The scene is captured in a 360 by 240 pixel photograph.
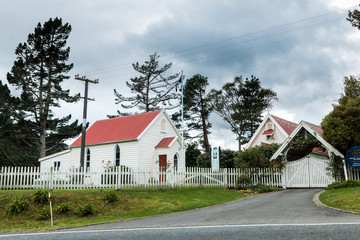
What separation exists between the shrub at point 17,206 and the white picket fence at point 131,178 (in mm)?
3147

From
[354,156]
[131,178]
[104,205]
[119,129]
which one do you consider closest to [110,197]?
[104,205]

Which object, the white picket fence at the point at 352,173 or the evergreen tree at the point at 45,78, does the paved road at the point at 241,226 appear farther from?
the evergreen tree at the point at 45,78

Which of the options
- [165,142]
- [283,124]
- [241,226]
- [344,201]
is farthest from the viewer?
[283,124]

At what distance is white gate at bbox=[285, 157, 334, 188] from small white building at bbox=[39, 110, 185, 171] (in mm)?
9210

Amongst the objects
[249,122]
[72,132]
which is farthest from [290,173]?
[72,132]

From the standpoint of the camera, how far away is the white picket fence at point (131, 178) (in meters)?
18.4

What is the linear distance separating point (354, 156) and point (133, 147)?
56.7 ft

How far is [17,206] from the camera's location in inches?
542

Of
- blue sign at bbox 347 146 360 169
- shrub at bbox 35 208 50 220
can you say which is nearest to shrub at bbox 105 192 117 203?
shrub at bbox 35 208 50 220

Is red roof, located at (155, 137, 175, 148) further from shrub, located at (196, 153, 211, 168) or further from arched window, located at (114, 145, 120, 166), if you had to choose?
arched window, located at (114, 145, 120, 166)

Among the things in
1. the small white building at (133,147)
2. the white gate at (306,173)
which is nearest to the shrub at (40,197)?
the small white building at (133,147)

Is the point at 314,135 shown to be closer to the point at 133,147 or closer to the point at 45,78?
the point at 133,147

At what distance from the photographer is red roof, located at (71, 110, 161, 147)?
2998cm

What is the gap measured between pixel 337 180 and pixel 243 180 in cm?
590
